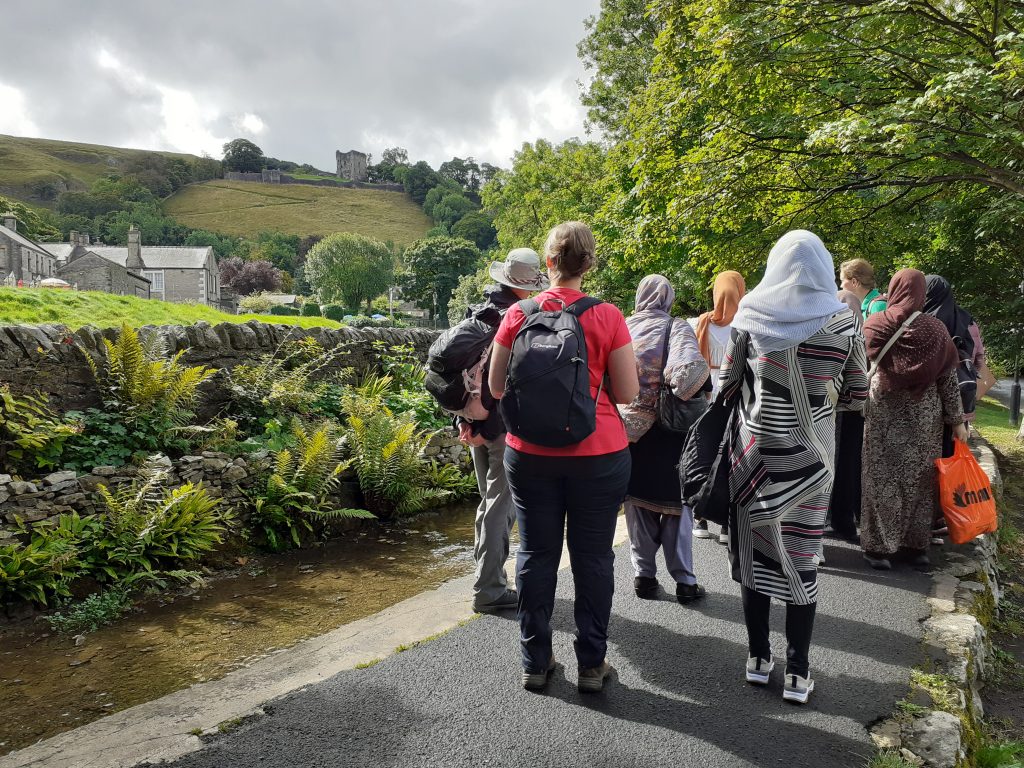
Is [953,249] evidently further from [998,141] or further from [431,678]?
[431,678]

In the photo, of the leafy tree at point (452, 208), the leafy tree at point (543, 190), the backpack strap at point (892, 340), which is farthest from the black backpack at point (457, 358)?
the leafy tree at point (452, 208)

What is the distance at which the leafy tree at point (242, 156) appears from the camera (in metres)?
171

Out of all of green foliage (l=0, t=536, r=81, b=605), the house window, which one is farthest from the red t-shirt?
the house window

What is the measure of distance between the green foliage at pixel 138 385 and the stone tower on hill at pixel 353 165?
180656mm

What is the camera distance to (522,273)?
158 inches

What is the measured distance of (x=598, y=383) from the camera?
10.4 ft

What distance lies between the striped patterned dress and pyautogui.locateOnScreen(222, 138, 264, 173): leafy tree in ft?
613

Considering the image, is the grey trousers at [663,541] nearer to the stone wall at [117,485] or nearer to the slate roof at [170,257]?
the stone wall at [117,485]

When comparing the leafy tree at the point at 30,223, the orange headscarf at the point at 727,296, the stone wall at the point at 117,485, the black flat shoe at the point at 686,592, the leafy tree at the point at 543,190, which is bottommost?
the black flat shoe at the point at 686,592

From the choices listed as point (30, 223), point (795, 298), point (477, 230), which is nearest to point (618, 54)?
point (795, 298)

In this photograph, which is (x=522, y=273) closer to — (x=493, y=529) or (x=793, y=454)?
(x=493, y=529)

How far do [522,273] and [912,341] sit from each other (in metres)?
2.92

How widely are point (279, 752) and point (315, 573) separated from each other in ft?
11.6

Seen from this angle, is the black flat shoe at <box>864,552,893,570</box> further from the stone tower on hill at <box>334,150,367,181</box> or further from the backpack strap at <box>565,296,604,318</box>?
the stone tower on hill at <box>334,150,367,181</box>
